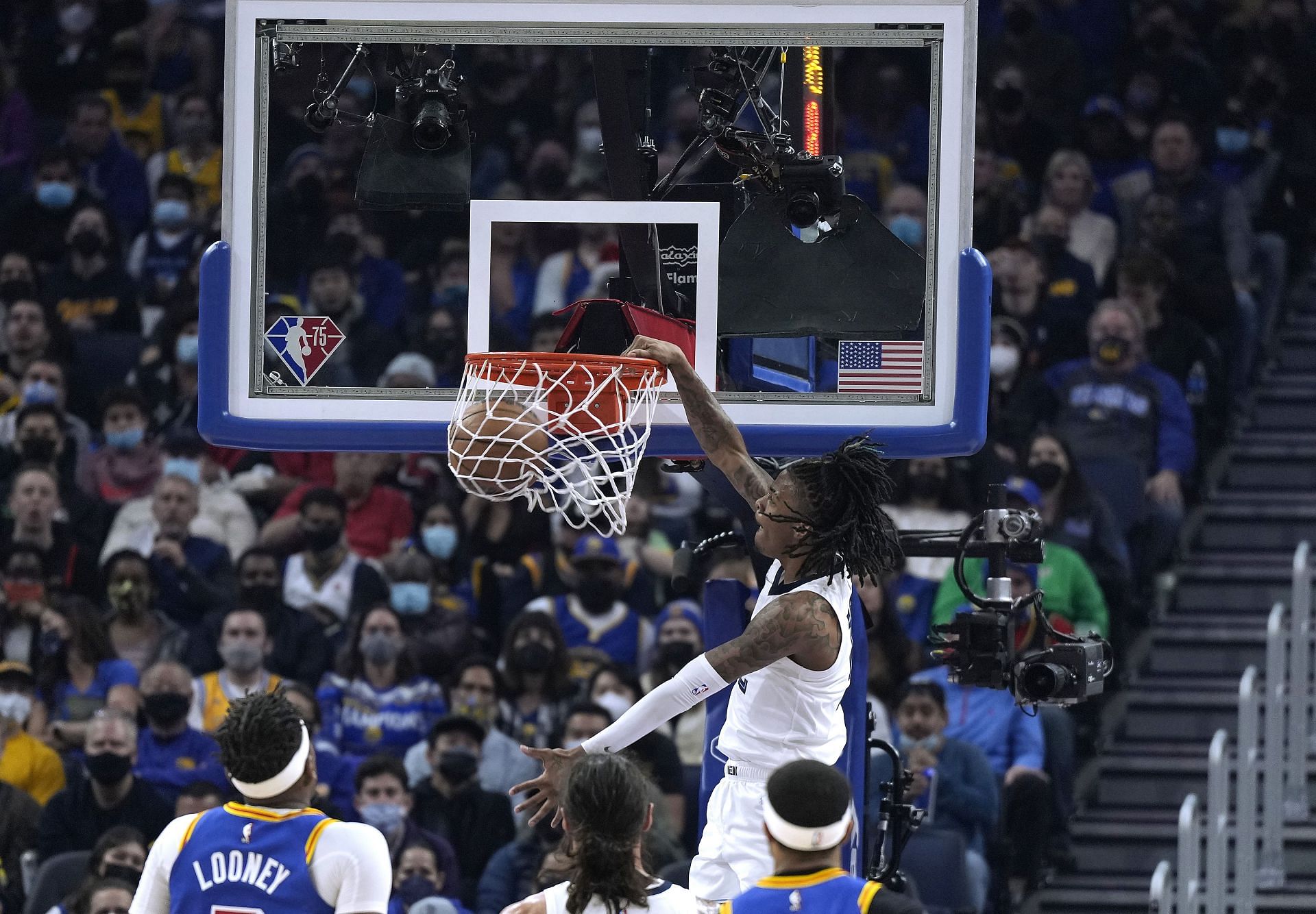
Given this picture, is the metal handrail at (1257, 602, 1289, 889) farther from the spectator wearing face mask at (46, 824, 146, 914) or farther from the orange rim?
the spectator wearing face mask at (46, 824, 146, 914)

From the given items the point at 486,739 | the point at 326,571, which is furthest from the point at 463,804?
the point at 326,571

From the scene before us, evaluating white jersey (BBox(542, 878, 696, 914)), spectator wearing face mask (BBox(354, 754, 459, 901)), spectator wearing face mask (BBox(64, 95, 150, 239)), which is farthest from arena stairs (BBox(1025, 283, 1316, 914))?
spectator wearing face mask (BBox(64, 95, 150, 239))

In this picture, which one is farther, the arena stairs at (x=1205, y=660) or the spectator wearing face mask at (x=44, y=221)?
the spectator wearing face mask at (x=44, y=221)

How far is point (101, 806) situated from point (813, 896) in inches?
222

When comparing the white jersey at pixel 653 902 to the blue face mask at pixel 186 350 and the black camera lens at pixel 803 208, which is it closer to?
the black camera lens at pixel 803 208

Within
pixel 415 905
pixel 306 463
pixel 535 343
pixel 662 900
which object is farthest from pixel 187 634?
pixel 662 900

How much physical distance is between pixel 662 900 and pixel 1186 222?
30.4 feet

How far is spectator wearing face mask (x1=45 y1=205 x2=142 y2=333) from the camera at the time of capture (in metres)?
13.4

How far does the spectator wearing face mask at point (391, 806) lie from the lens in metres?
9.45

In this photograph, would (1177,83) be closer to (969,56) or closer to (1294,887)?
(1294,887)

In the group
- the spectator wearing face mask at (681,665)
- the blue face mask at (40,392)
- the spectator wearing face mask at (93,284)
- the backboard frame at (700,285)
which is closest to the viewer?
the backboard frame at (700,285)

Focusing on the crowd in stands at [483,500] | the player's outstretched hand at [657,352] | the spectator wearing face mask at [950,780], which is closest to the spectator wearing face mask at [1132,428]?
the crowd in stands at [483,500]

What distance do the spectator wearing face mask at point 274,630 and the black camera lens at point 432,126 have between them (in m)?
4.25

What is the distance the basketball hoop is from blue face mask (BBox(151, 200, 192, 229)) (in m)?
7.39
